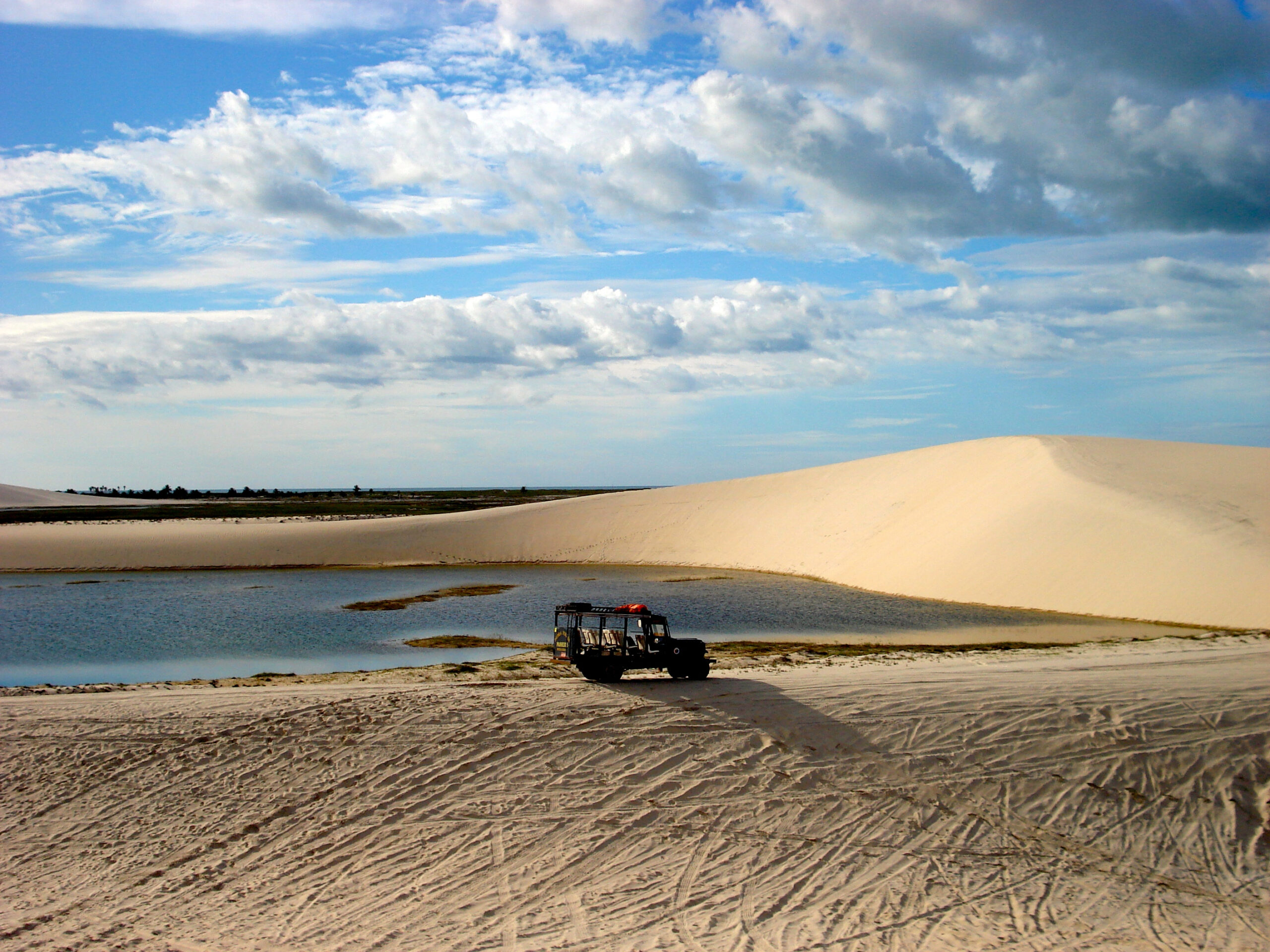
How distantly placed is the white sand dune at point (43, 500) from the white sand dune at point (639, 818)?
96.9 metres

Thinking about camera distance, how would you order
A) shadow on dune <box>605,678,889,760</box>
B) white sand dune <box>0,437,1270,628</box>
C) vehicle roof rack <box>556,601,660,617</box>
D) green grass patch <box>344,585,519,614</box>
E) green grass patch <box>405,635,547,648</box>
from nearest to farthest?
shadow on dune <box>605,678,889,760</box>, vehicle roof rack <box>556,601,660,617</box>, green grass patch <box>405,635,547,648</box>, white sand dune <box>0,437,1270,628</box>, green grass patch <box>344,585,519,614</box>

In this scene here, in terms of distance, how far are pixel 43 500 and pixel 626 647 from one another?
12492cm

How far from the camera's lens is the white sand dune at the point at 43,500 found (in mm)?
98312

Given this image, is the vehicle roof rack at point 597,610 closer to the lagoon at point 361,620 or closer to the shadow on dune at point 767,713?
the shadow on dune at point 767,713

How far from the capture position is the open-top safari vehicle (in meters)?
12.3

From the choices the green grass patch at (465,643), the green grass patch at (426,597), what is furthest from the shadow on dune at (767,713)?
the green grass patch at (426,597)

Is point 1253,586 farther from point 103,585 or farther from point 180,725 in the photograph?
point 103,585

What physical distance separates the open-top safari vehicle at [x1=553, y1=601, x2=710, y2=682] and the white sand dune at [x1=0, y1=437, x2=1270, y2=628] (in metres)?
15.5

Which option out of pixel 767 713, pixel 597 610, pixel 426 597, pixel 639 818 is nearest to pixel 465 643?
pixel 597 610

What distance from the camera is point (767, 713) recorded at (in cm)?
1113

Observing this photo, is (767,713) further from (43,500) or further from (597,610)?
(43,500)

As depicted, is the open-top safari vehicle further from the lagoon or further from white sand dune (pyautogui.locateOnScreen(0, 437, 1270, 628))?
white sand dune (pyautogui.locateOnScreen(0, 437, 1270, 628))

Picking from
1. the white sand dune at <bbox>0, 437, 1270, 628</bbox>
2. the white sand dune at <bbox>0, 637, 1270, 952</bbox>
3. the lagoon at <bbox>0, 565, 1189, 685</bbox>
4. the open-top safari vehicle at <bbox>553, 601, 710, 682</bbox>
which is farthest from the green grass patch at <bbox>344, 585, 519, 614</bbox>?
the open-top safari vehicle at <bbox>553, 601, 710, 682</bbox>

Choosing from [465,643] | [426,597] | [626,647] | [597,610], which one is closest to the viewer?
[626,647]
